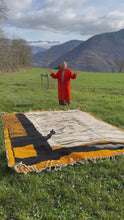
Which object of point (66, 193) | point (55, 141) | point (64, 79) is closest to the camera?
point (66, 193)

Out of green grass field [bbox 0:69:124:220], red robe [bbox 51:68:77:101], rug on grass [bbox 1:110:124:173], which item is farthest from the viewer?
red robe [bbox 51:68:77:101]

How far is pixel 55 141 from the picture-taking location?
3.76 m

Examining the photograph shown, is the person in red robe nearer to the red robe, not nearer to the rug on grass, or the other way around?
the red robe

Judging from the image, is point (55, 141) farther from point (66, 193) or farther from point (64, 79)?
point (64, 79)

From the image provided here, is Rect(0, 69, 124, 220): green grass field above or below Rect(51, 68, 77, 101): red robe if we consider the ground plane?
below

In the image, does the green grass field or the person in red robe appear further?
the person in red robe

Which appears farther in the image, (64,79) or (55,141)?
(64,79)

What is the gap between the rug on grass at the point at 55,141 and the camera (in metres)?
3.01

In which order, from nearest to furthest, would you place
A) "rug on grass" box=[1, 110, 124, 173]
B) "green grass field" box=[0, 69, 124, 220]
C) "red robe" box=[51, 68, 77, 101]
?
1. "green grass field" box=[0, 69, 124, 220]
2. "rug on grass" box=[1, 110, 124, 173]
3. "red robe" box=[51, 68, 77, 101]

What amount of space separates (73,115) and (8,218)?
431 cm

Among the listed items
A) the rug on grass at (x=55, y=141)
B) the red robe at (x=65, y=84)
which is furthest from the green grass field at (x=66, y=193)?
the red robe at (x=65, y=84)

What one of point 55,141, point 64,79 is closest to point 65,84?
point 64,79

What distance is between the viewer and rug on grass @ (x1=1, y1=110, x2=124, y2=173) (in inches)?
118

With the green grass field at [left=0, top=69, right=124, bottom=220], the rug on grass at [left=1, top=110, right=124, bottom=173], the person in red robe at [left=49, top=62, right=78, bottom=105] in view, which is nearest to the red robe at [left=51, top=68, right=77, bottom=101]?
the person in red robe at [left=49, top=62, right=78, bottom=105]
